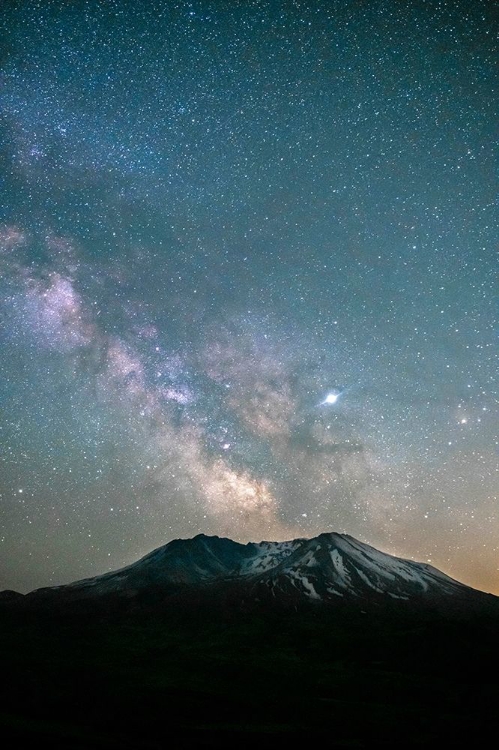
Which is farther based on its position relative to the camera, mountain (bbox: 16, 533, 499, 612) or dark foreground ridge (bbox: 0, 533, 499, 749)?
mountain (bbox: 16, 533, 499, 612)

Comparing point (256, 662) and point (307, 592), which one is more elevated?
point (307, 592)

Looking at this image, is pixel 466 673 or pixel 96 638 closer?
pixel 466 673

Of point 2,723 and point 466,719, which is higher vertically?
point 2,723

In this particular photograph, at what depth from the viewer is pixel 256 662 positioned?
105062mm

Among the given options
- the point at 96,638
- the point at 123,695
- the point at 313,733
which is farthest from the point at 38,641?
the point at 313,733

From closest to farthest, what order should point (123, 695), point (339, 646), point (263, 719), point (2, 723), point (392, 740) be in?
point (2, 723) → point (392, 740) → point (263, 719) → point (123, 695) → point (339, 646)

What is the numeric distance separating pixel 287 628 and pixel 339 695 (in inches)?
2587

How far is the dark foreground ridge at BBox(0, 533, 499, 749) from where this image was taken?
54281mm

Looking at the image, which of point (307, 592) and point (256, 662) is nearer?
point (256, 662)

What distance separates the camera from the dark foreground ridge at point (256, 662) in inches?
2137

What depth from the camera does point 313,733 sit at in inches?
2125

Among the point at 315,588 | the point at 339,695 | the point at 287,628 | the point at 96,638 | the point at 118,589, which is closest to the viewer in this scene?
the point at 339,695

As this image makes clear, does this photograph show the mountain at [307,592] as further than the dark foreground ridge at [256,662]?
Yes

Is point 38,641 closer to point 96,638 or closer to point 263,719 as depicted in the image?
point 96,638
